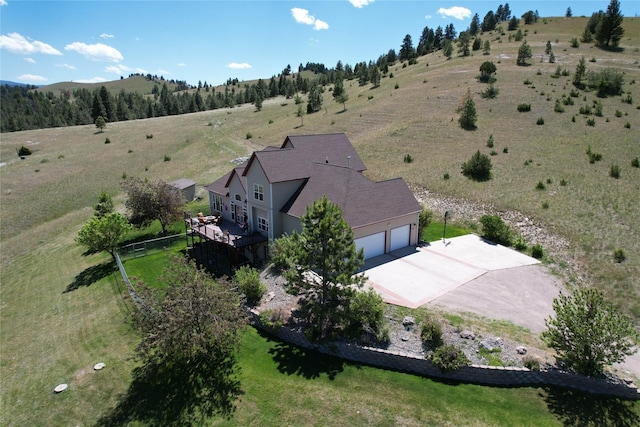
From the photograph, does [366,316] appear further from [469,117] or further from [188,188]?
[469,117]

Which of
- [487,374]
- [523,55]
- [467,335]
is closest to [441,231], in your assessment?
[467,335]

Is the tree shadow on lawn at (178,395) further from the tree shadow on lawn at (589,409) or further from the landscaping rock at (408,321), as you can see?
the tree shadow on lawn at (589,409)

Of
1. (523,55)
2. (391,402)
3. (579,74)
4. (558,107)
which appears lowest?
(391,402)

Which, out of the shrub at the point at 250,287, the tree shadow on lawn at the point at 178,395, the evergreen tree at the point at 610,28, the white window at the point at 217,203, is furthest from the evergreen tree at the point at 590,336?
the evergreen tree at the point at 610,28

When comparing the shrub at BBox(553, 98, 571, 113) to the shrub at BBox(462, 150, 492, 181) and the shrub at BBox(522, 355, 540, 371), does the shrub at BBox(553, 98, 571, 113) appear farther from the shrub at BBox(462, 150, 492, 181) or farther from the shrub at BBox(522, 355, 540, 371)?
the shrub at BBox(522, 355, 540, 371)

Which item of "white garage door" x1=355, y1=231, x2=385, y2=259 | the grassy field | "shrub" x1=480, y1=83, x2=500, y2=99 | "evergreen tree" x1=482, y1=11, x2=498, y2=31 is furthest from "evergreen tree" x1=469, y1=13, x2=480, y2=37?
"white garage door" x1=355, y1=231, x2=385, y2=259

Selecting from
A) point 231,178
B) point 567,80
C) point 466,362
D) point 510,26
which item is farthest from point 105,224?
point 510,26
